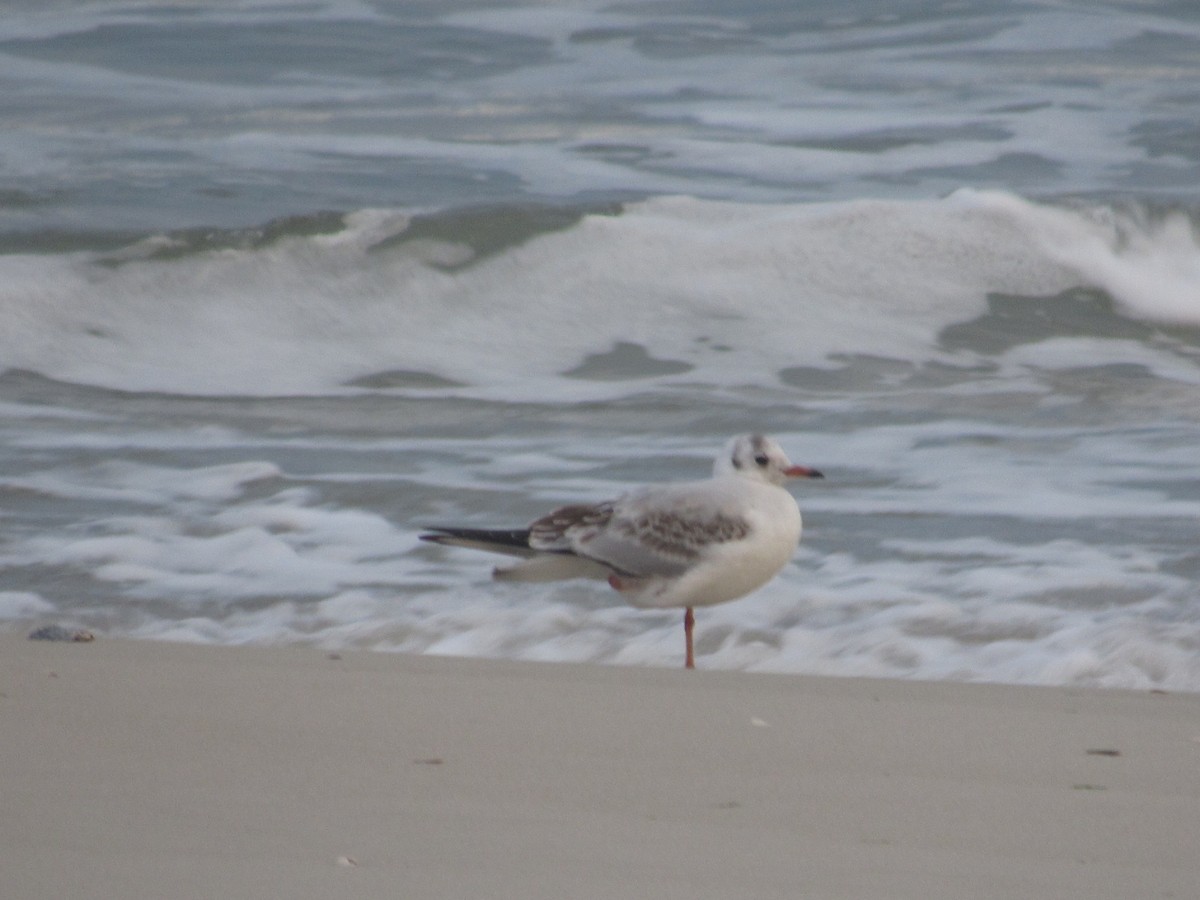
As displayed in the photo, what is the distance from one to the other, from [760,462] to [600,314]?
242 inches

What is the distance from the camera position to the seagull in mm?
4438

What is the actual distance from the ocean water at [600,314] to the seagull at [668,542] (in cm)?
18

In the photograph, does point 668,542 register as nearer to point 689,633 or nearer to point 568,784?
point 689,633

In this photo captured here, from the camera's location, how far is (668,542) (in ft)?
14.7

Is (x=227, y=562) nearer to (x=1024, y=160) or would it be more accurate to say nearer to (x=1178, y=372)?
(x=1178, y=372)

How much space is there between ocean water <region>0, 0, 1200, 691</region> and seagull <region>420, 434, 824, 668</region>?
7.1 inches

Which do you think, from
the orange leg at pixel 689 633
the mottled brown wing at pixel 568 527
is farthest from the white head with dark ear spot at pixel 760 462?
the orange leg at pixel 689 633

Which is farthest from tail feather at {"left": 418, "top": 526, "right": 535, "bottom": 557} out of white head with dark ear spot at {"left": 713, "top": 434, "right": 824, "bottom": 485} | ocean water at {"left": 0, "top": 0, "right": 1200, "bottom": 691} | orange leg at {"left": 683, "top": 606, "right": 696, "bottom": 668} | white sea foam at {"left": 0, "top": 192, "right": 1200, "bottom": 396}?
white sea foam at {"left": 0, "top": 192, "right": 1200, "bottom": 396}

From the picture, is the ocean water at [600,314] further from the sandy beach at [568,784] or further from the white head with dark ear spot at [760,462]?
the sandy beach at [568,784]

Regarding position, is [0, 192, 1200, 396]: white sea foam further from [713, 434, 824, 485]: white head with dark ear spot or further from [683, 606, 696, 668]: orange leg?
Answer: [683, 606, 696, 668]: orange leg

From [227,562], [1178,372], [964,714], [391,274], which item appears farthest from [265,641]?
[391,274]

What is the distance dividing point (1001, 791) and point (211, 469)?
4.46 meters

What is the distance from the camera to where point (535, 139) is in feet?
50.0

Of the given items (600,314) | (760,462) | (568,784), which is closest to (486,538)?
(760,462)
